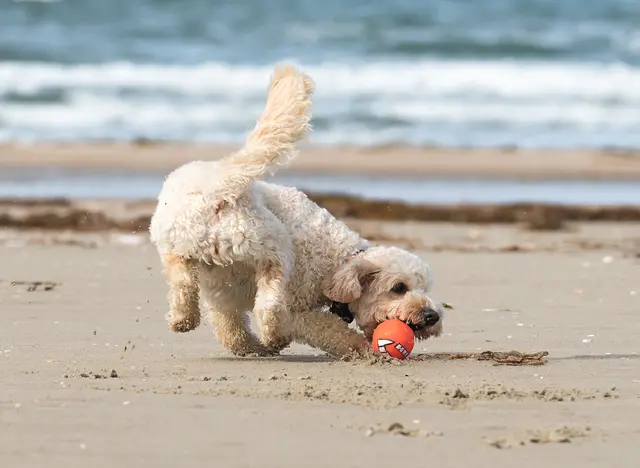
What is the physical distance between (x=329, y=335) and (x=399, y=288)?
17.3 inches

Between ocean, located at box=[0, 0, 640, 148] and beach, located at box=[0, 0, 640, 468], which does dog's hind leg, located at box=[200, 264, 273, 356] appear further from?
ocean, located at box=[0, 0, 640, 148]

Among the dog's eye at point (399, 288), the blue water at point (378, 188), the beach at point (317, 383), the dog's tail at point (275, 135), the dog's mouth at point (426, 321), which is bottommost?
the blue water at point (378, 188)

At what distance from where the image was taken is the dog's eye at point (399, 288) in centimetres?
622

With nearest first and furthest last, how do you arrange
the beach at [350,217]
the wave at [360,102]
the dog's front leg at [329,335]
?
the beach at [350,217], the dog's front leg at [329,335], the wave at [360,102]

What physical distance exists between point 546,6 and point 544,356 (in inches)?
1156

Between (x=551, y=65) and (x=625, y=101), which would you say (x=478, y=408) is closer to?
(x=625, y=101)

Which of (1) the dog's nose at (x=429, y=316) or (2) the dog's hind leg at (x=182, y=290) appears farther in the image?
(1) the dog's nose at (x=429, y=316)

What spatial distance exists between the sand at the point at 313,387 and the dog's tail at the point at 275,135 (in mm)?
940

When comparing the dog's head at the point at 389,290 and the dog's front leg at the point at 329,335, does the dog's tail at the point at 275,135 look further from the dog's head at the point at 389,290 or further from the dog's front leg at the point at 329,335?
the dog's front leg at the point at 329,335

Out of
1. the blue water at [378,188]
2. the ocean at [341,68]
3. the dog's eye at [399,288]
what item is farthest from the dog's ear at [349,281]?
the ocean at [341,68]

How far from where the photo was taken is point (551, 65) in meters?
27.2

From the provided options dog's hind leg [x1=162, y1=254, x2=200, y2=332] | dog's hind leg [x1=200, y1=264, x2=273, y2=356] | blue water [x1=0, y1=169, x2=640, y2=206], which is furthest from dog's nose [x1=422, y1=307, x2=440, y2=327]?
blue water [x1=0, y1=169, x2=640, y2=206]

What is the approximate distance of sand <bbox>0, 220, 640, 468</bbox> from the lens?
14.1 ft

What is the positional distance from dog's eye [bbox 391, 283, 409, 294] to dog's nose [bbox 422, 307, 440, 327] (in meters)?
0.18
